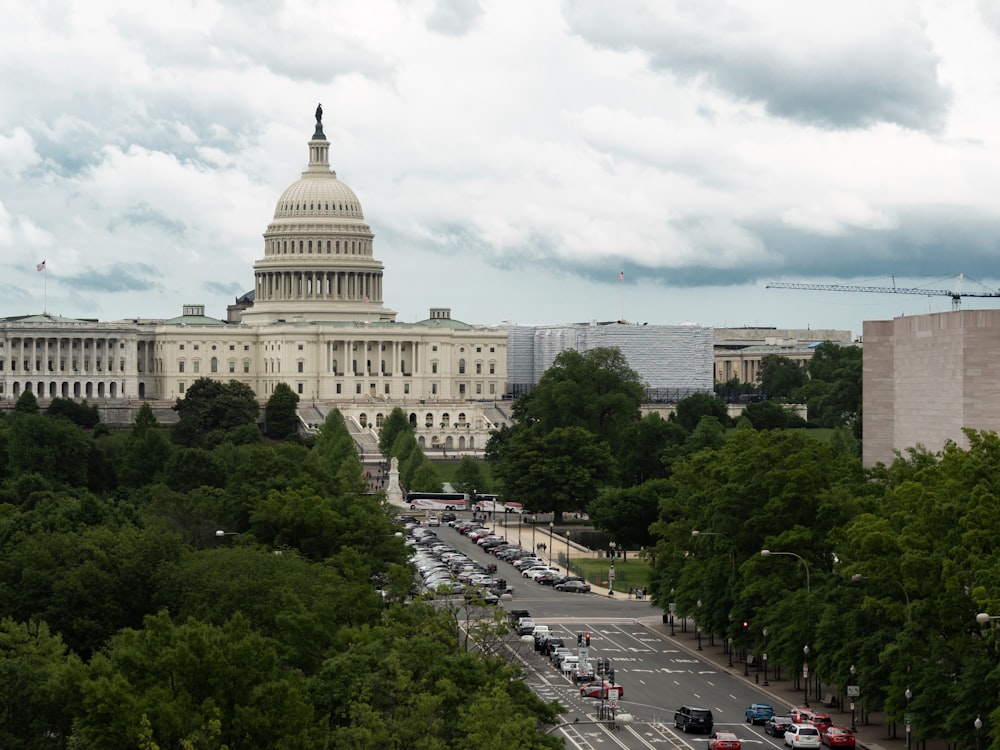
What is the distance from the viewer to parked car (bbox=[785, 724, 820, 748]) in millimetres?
75312

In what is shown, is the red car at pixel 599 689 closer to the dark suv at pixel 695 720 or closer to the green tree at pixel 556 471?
the dark suv at pixel 695 720

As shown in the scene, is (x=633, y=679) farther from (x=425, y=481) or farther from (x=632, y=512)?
(x=425, y=481)

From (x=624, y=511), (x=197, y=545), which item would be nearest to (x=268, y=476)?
(x=197, y=545)

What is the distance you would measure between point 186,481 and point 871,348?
46728 mm

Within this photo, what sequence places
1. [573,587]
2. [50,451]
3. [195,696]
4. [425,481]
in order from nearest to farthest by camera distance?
[195,696] → [573,587] → [50,451] → [425,481]

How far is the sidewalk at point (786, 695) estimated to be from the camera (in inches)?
3054

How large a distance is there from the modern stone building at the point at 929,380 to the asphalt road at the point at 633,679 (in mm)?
15038

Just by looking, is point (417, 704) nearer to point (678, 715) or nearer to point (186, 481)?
point (678, 715)

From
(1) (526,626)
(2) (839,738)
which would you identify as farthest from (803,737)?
(1) (526,626)

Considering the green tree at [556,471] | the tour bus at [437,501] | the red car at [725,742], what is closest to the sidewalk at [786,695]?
the red car at [725,742]

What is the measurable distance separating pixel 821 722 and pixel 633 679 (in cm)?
1297

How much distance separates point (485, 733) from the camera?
2376 inches

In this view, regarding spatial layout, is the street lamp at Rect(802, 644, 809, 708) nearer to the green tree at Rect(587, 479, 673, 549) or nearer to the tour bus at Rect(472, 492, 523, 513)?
the green tree at Rect(587, 479, 673, 549)

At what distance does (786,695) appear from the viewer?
89062 millimetres
